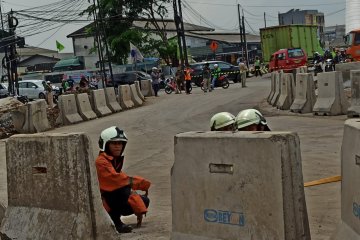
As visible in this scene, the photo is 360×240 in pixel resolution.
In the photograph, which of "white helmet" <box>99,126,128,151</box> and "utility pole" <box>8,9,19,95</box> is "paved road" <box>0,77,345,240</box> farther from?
"utility pole" <box>8,9,19,95</box>

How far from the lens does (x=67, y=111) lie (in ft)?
72.5

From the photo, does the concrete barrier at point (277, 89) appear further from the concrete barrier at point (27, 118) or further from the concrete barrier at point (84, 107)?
the concrete barrier at point (27, 118)

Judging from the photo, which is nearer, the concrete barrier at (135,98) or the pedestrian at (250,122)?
the pedestrian at (250,122)

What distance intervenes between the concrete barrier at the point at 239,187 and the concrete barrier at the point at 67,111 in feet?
56.2

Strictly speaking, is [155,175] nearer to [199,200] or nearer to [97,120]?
[199,200]

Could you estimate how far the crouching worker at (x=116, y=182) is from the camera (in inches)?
254

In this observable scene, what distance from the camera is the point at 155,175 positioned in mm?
10914

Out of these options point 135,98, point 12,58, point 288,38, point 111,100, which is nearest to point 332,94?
point 111,100

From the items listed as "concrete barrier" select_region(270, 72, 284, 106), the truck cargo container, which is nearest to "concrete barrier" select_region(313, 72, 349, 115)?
"concrete barrier" select_region(270, 72, 284, 106)

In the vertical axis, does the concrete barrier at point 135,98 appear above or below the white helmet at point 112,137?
below

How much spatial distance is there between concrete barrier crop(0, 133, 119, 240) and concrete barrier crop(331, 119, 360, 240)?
6.81 ft

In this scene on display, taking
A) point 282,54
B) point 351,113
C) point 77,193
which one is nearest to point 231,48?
point 282,54

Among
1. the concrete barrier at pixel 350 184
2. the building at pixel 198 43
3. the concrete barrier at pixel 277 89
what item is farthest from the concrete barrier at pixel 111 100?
the building at pixel 198 43

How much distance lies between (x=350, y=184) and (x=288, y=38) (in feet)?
142
